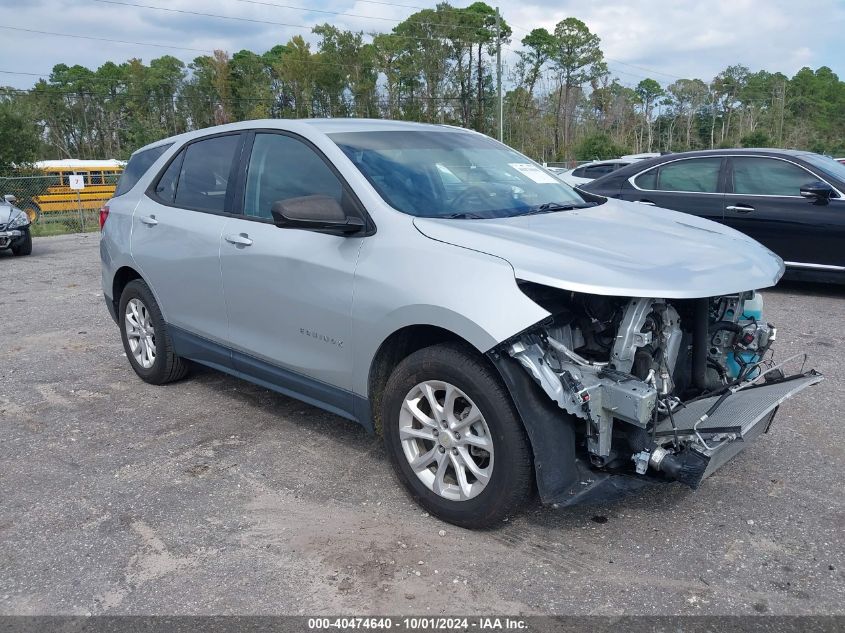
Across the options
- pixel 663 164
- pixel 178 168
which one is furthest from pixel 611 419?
pixel 663 164

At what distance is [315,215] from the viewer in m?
3.38

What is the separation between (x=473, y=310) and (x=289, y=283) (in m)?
1.23

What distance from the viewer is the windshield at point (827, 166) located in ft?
24.7

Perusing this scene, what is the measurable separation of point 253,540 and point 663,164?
22.6 ft

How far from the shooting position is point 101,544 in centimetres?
321

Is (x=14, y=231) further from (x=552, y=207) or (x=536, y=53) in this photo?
(x=536, y=53)

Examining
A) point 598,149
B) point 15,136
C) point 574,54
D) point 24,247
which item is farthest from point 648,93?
point 24,247

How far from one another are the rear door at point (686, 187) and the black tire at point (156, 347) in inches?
208

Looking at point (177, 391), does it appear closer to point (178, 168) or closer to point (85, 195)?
point (178, 168)

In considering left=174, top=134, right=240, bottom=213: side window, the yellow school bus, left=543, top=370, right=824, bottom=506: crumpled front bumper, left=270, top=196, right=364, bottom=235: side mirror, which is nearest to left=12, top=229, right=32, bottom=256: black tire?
the yellow school bus

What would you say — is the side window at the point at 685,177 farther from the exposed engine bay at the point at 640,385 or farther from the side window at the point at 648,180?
the exposed engine bay at the point at 640,385

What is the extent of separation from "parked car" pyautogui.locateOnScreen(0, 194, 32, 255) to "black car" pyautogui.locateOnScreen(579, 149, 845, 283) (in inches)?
429

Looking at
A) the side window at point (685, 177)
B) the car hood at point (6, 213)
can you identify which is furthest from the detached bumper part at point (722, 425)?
the car hood at point (6, 213)

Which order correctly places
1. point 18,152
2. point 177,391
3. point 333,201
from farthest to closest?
point 18,152 → point 177,391 → point 333,201
